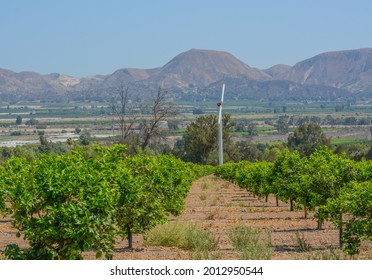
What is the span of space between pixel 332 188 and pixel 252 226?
12.8 ft

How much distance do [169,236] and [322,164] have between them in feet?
17.9

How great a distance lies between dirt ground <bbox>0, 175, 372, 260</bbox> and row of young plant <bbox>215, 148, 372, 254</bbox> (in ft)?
1.85

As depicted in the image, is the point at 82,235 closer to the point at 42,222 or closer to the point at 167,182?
the point at 42,222

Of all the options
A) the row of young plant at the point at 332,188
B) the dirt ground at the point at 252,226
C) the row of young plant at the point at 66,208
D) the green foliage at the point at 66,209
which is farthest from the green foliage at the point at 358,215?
the green foliage at the point at 66,209

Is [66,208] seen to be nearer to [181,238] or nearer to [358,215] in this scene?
[358,215]

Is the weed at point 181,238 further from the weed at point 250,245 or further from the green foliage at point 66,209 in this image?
the green foliage at point 66,209

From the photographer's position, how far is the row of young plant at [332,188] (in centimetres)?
1427

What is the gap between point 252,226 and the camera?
2292 cm

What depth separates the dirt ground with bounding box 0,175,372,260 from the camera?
634 inches

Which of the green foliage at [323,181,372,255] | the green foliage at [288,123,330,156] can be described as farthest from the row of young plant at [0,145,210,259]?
the green foliage at [288,123,330,156]

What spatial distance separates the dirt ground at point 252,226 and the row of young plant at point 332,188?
1.85 ft

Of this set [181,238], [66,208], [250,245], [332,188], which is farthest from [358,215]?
[66,208]

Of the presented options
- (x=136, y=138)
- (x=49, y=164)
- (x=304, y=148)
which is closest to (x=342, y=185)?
(x=49, y=164)

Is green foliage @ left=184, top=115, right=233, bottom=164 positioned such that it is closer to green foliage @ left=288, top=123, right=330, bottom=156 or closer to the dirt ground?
green foliage @ left=288, top=123, right=330, bottom=156
